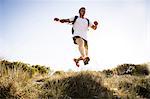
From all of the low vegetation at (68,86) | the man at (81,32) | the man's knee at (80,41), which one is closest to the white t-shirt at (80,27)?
the man at (81,32)

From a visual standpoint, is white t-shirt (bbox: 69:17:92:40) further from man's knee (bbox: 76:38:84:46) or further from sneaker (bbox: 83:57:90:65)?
sneaker (bbox: 83:57:90:65)

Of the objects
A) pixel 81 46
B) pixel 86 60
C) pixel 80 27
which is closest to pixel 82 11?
pixel 80 27

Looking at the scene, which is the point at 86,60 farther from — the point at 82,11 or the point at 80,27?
the point at 82,11

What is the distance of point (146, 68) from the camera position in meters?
17.5

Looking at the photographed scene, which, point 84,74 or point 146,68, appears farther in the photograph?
point 146,68

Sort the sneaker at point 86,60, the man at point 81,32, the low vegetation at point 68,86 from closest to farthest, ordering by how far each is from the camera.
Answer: the low vegetation at point 68,86 → the sneaker at point 86,60 → the man at point 81,32

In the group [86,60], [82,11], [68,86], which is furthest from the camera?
[82,11]

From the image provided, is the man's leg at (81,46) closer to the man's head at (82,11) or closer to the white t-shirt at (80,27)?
the white t-shirt at (80,27)

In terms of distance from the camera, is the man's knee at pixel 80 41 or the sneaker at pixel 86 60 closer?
the sneaker at pixel 86 60

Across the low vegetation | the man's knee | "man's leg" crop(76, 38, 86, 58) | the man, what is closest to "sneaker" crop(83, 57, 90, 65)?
the man

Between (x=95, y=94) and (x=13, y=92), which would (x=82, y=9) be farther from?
(x=13, y=92)

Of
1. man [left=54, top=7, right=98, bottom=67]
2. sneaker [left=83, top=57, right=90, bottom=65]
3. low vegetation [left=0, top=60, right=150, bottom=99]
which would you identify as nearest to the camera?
low vegetation [left=0, top=60, right=150, bottom=99]

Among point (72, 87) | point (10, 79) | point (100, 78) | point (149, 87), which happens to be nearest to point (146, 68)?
point (149, 87)

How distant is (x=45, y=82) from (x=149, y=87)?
136 inches
